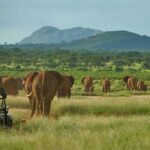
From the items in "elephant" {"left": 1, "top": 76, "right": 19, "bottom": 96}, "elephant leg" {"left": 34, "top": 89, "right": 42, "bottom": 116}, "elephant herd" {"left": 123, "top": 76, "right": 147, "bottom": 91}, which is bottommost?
"elephant herd" {"left": 123, "top": 76, "right": 147, "bottom": 91}

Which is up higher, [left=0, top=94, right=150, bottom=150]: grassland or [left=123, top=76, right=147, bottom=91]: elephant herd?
[left=0, top=94, right=150, bottom=150]: grassland

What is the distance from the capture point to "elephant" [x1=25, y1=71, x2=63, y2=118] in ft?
78.9

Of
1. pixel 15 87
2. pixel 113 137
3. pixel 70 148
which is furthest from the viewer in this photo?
pixel 15 87

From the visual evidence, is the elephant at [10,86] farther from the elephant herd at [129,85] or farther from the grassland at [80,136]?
the grassland at [80,136]

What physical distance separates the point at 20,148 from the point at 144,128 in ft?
13.7

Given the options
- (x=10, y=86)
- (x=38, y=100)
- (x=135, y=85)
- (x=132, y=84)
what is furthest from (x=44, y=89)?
(x=135, y=85)

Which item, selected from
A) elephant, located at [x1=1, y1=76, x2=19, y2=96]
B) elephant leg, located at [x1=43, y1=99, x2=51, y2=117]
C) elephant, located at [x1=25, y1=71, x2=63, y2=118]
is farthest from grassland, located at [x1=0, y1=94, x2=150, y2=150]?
elephant, located at [x1=1, y1=76, x2=19, y2=96]

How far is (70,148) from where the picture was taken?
11.3 meters

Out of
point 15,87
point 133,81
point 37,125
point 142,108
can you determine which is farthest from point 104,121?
point 133,81

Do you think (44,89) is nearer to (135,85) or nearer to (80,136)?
(80,136)

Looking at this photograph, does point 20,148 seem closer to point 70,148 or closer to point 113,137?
point 70,148

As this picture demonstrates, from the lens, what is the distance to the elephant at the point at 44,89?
947 inches

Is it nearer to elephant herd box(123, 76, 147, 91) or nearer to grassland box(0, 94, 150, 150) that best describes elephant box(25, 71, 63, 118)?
grassland box(0, 94, 150, 150)

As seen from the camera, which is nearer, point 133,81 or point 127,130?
point 127,130
